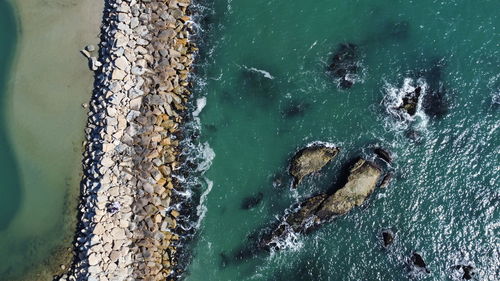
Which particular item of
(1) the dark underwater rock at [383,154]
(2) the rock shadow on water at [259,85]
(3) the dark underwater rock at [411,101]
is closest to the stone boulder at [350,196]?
(1) the dark underwater rock at [383,154]

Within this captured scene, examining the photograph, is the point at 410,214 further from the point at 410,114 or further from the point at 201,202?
the point at 201,202

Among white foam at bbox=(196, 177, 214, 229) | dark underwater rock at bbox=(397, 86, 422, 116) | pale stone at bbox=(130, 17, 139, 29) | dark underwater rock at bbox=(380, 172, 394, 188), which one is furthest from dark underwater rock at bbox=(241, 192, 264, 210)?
pale stone at bbox=(130, 17, 139, 29)

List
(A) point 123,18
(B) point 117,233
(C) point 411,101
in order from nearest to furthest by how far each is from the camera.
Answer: (B) point 117,233, (C) point 411,101, (A) point 123,18

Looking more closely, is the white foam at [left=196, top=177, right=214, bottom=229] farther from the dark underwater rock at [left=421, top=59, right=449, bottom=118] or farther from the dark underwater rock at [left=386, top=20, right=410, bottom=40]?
the dark underwater rock at [left=386, top=20, right=410, bottom=40]

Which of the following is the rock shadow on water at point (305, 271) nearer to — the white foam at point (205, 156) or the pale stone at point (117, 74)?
the white foam at point (205, 156)

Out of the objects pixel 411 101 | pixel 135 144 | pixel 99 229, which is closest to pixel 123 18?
pixel 135 144

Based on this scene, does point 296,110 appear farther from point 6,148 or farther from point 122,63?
point 6,148
